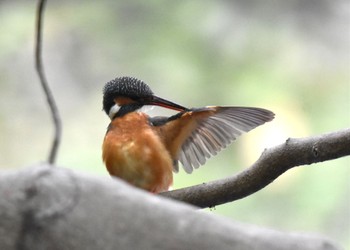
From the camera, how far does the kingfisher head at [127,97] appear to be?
2.27m

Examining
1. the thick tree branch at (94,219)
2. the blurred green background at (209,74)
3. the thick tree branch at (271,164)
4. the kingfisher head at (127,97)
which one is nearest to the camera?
the thick tree branch at (94,219)

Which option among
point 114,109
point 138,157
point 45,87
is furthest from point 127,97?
point 45,87

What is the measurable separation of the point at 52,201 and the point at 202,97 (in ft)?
11.0

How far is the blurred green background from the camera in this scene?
4.00m

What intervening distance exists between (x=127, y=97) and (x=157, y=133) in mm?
135

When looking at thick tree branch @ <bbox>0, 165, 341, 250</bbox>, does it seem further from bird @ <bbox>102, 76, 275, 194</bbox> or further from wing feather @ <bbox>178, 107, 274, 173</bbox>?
wing feather @ <bbox>178, 107, 274, 173</bbox>

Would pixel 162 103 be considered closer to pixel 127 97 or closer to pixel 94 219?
pixel 127 97

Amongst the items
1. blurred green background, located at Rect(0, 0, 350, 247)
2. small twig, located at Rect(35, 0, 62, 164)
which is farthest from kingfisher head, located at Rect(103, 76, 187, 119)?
blurred green background, located at Rect(0, 0, 350, 247)

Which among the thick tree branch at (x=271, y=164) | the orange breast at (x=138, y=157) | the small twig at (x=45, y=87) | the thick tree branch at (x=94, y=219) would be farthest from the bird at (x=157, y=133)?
the thick tree branch at (x=94, y=219)

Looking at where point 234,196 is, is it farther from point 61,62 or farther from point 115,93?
point 61,62

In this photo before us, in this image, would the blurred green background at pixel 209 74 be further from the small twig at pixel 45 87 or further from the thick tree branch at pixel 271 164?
the small twig at pixel 45 87

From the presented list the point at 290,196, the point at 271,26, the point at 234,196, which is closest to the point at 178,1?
the point at 271,26

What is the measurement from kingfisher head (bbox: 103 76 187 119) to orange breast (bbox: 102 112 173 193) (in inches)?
3.0

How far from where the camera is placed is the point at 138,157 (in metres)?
2.17
